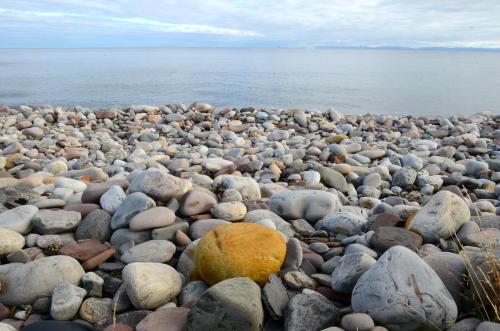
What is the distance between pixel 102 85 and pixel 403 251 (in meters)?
27.1

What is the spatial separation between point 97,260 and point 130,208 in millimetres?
591

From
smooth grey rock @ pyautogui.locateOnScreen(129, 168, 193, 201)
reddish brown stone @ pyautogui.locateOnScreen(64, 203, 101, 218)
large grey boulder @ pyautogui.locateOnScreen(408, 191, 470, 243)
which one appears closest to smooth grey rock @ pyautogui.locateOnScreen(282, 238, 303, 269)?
large grey boulder @ pyautogui.locateOnScreen(408, 191, 470, 243)

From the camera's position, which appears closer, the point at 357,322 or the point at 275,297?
the point at 357,322

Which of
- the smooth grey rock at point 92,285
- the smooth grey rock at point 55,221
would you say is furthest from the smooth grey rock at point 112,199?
the smooth grey rock at point 92,285

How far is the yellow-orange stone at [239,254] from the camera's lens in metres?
2.93

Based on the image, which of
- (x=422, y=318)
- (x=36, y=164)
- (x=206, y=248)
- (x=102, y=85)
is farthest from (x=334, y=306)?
(x=102, y=85)

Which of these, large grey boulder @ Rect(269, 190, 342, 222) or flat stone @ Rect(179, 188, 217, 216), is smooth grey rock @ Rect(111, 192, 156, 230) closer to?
flat stone @ Rect(179, 188, 217, 216)

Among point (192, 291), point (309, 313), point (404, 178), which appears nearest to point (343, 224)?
point (309, 313)

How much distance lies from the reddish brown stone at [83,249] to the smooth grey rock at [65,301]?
18.4 inches

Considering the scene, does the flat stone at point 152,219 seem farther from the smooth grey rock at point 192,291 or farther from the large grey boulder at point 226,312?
the large grey boulder at point 226,312

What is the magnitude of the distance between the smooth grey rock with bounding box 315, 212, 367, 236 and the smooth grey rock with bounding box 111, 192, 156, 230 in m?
1.49

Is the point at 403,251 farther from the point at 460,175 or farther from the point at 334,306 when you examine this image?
the point at 460,175

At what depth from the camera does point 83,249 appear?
3.50 metres

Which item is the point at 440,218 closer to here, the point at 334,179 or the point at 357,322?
the point at 357,322
